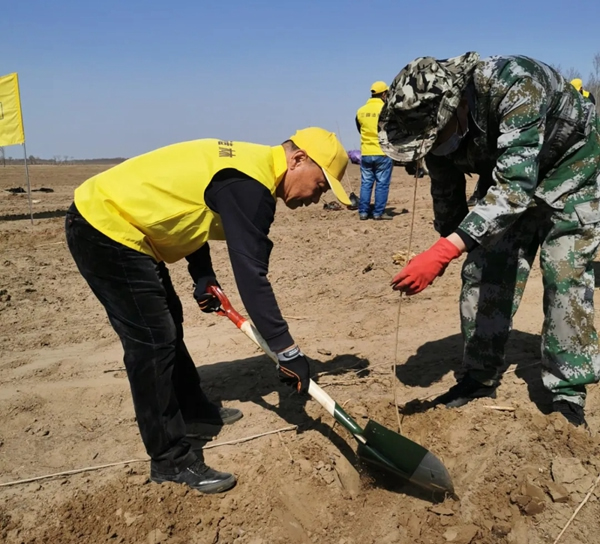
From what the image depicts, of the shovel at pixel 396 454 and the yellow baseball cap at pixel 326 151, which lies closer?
the yellow baseball cap at pixel 326 151

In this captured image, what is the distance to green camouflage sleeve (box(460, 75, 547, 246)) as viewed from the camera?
269cm

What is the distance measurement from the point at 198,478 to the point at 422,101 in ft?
6.94

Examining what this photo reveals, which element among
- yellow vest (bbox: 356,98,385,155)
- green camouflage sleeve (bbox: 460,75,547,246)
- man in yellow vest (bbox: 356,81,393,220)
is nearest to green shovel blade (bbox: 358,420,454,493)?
green camouflage sleeve (bbox: 460,75,547,246)

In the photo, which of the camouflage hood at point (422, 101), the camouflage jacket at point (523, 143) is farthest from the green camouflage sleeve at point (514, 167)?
the camouflage hood at point (422, 101)

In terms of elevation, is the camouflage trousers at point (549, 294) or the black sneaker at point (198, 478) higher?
the camouflage trousers at point (549, 294)

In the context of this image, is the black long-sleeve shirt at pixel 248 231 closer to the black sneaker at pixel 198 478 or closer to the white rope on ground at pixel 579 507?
the black sneaker at pixel 198 478

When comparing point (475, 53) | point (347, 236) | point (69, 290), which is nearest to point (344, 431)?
point (475, 53)

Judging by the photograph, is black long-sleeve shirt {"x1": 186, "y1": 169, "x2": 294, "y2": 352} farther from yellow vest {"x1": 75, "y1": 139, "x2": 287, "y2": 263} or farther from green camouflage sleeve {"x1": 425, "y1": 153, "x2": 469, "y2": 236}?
green camouflage sleeve {"x1": 425, "y1": 153, "x2": 469, "y2": 236}

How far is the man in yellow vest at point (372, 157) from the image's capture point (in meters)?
9.59

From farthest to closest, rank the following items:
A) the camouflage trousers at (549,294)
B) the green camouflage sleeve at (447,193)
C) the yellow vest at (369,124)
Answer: the yellow vest at (369,124)
the green camouflage sleeve at (447,193)
the camouflage trousers at (549,294)

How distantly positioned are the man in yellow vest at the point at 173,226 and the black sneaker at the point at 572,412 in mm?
1485

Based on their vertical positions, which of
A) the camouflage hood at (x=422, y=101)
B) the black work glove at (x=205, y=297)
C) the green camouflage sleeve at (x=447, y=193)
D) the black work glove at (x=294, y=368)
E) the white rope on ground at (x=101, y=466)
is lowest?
the white rope on ground at (x=101, y=466)

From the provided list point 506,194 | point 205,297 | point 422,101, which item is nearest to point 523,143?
point 506,194

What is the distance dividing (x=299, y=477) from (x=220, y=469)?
0.43 meters
